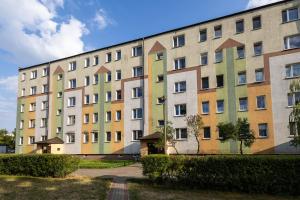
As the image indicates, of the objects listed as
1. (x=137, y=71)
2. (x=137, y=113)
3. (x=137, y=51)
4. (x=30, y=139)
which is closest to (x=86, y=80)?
(x=137, y=71)

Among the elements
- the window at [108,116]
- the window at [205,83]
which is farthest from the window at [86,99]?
the window at [205,83]

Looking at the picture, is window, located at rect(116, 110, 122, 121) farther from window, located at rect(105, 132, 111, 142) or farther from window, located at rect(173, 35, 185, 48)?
window, located at rect(173, 35, 185, 48)

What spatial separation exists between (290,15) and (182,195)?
27.7 meters

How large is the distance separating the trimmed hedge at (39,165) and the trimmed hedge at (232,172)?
599 cm

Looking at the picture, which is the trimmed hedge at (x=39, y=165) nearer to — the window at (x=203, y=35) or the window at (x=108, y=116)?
the window at (x=203, y=35)

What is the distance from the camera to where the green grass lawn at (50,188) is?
16109 millimetres

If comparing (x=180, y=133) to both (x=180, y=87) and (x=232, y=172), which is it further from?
(x=232, y=172)

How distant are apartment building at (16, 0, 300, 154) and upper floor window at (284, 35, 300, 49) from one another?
97 mm

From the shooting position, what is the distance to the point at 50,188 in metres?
18.1

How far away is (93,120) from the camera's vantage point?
50.7 meters

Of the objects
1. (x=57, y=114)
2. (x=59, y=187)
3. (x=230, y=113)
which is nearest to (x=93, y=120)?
(x=57, y=114)

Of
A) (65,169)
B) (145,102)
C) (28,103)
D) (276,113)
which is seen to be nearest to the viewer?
(65,169)

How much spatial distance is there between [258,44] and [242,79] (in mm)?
4242

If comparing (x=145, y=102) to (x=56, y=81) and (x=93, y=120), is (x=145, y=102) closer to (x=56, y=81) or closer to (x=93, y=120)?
(x=93, y=120)
